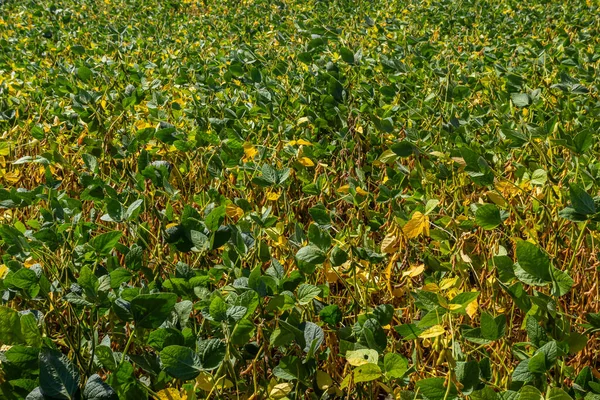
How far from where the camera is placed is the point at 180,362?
98 cm

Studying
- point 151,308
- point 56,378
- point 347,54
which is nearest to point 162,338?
point 151,308

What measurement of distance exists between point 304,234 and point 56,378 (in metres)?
0.76

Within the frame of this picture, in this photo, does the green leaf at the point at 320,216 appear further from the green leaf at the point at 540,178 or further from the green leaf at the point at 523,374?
the green leaf at the point at 523,374

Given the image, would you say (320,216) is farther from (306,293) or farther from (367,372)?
(367,372)

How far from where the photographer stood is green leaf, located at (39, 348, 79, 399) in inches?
35.3

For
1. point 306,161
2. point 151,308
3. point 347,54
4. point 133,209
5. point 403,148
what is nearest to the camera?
point 151,308

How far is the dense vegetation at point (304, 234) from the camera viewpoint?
105cm

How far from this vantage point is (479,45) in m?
3.94

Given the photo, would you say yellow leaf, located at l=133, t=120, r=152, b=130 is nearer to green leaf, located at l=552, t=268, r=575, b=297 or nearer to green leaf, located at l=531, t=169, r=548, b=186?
green leaf, located at l=531, t=169, r=548, b=186

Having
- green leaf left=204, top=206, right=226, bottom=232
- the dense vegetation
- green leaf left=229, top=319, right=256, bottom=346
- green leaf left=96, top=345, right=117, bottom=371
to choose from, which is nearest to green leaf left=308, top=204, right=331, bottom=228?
the dense vegetation

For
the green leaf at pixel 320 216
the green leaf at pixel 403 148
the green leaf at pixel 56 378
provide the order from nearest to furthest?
the green leaf at pixel 56 378 < the green leaf at pixel 320 216 < the green leaf at pixel 403 148

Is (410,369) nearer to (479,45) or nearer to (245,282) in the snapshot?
(245,282)

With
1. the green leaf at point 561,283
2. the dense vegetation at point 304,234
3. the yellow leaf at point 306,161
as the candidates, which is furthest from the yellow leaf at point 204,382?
the yellow leaf at point 306,161

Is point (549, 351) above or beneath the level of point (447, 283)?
above
